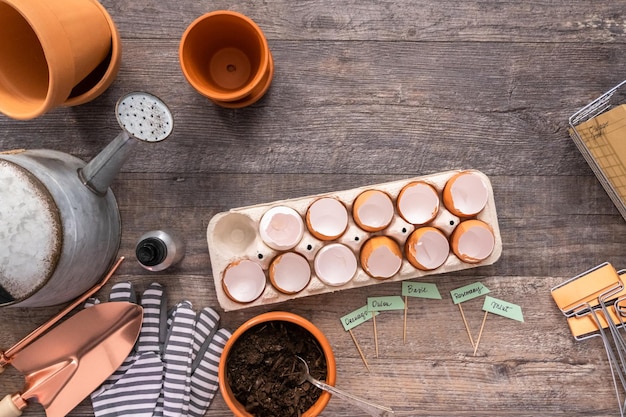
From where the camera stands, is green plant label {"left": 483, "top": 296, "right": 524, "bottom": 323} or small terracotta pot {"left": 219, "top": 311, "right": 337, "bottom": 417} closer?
small terracotta pot {"left": 219, "top": 311, "right": 337, "bottom": 417}

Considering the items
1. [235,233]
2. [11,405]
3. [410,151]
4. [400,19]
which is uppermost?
[400,19]

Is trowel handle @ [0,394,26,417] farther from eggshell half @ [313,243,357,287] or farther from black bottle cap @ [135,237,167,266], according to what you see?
eggshell half @ [313,243,357,287]

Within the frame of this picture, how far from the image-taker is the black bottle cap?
748 mm

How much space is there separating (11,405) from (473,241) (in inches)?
30.1

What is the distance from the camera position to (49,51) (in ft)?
1.87

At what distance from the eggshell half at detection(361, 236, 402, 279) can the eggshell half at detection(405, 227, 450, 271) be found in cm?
2

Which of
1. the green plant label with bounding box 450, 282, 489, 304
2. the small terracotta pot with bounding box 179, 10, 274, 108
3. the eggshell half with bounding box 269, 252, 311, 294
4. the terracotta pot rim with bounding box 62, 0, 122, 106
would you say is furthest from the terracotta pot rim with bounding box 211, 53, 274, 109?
the green plant label with bounding box 450, 282, 489, 304

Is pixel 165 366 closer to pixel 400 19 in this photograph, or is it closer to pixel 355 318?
pixel 355 318

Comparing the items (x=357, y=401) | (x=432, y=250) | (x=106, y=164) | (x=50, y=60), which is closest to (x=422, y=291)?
(x=432, y=250)

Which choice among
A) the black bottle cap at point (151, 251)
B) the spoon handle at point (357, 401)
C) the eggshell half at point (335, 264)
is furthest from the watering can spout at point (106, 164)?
the spoon handle at point (357, 401)

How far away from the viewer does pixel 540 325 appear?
86 cm

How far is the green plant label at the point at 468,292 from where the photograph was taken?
2.80 feet

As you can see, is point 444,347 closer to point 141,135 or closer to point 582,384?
point 582,384

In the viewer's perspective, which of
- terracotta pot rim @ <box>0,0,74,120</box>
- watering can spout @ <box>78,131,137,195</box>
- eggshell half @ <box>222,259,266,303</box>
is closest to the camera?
terracotta pot rim @ <box>0,0,74,120</box>
